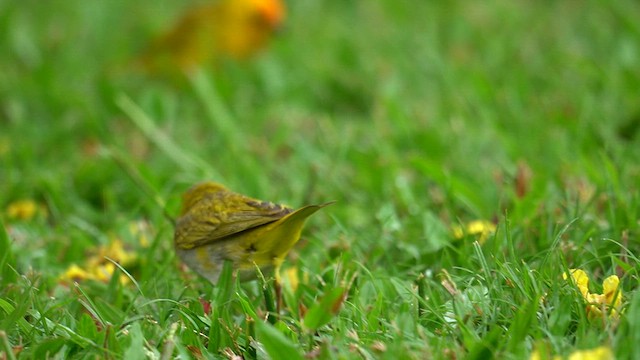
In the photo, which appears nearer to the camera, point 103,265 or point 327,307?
point 327,307

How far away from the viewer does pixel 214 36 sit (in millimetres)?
6145

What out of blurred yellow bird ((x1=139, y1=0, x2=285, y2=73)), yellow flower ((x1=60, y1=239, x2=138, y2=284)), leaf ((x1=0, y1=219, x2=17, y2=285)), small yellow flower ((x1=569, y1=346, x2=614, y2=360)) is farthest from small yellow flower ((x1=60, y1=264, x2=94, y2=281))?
blurred yellow bird ((x1=139, y1=0, x2=285, y2=73))

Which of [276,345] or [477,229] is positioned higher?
[276,345]

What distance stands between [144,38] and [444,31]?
212cm

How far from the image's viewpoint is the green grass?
2.46m

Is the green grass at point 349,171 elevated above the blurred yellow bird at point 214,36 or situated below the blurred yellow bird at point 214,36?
below

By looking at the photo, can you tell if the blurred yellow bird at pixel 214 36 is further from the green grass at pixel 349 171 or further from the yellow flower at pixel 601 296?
the yellow flower at pixel 601 296

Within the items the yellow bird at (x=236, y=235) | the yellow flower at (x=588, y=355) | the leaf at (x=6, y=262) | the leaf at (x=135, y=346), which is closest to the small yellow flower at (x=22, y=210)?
the leaf at (x=6, y=262)

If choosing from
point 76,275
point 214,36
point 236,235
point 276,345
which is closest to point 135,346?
point 276,345

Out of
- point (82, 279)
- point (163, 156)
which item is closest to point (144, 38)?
point (163, 156)

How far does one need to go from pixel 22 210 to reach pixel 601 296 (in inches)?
99.7

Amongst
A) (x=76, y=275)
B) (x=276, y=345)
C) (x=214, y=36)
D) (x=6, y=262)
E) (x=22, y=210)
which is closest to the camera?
(x=276, y=345)

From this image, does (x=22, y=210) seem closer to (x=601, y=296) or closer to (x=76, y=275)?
(x=76, y=275)

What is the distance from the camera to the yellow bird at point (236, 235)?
2871 millimetres
